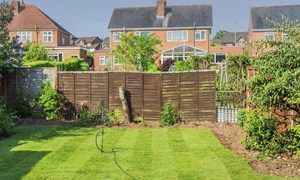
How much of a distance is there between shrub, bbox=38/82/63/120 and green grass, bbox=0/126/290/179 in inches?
134

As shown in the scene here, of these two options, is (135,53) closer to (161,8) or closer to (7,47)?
(7,47)

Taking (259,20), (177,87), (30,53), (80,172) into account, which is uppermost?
(259,20)

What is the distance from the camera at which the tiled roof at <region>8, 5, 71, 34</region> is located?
51531 millimetres

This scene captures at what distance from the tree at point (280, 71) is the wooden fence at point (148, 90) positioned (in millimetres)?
6684

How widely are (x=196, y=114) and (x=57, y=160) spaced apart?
310 inches

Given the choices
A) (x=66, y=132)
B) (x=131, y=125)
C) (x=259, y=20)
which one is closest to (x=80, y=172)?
(x=66, y=132)

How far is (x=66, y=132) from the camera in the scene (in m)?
12.5

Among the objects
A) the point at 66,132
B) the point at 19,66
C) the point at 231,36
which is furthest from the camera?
the point at 231,36

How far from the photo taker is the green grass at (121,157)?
281 inches

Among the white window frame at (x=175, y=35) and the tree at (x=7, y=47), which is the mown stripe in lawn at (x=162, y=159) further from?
the white window frame at (x=175, y=35)

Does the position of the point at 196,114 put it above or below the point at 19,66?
below

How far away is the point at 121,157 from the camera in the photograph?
8586 mm

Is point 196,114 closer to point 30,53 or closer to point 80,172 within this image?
point 80,172

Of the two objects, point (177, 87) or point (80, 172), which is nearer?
point (80, 172)
